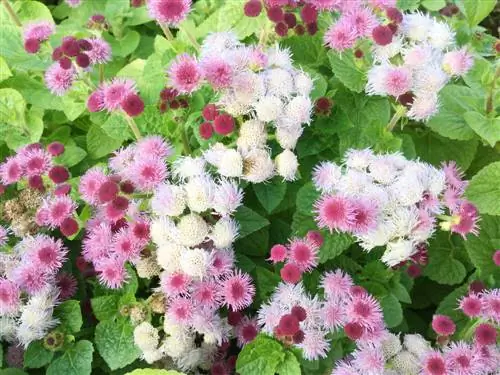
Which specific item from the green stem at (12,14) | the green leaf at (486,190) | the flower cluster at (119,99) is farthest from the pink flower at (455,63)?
the green stem at (12,14)

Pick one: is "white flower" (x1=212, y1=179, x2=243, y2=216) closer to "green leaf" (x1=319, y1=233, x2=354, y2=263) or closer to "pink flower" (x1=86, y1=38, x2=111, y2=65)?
"green leaf" (x1=319, y1=233, x2=354, y2=263)

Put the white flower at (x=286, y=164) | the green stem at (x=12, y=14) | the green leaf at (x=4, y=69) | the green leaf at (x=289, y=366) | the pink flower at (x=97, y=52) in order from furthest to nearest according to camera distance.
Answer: the green stem at (x=12, y=14) < the green leaf at (x=4, y=69) < the pink flower at (x=97, y=52) < the white flower at (x=286, y=164) < the green leaf at (x=289, y=366)

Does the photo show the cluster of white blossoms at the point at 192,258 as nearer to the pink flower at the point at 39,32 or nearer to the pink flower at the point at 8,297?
the pink flower at the point at 8,297

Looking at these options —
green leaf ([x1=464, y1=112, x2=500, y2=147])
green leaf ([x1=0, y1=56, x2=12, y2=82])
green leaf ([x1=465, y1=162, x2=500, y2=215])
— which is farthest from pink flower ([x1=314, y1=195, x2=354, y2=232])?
green leaf ([x1=0, y1=56, x2=12, y2=82])

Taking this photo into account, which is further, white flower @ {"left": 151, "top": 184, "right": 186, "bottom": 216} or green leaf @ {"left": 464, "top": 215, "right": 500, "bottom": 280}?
green leaf @ {"left": 464, "top": 215, "right": 500, "bottom": 280}

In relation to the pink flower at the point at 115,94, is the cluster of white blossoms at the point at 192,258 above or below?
below

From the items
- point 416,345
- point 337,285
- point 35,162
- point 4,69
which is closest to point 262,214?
point 337,285

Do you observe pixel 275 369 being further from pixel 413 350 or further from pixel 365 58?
pixel 365 58
